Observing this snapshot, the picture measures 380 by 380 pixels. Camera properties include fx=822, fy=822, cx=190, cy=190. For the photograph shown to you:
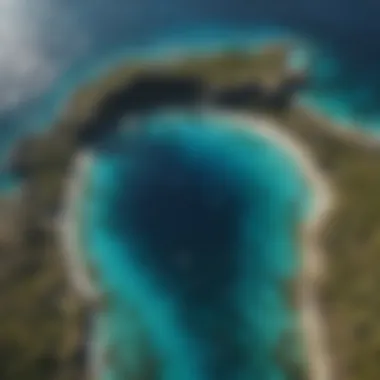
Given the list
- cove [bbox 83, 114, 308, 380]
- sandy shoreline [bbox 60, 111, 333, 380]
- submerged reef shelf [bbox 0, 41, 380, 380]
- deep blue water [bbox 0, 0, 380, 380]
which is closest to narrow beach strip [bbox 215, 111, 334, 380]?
sandy shoreline [bbox 60, 111, 333, 380]

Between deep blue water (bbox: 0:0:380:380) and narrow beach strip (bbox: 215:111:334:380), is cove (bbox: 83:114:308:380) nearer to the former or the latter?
deep blue water (bbox: 0:0:380:380)

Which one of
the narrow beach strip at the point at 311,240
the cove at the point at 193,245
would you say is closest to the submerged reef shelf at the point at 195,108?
the narrow beach strip at the point at 311,240

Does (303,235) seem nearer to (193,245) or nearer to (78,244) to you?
(193,245)

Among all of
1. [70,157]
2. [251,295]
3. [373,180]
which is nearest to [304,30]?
[373,180]

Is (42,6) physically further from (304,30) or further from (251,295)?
(251,295)

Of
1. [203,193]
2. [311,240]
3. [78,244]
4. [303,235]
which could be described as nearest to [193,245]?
[203,193]

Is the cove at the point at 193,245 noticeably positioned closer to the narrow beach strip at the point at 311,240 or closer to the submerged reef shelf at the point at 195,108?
the narrow beach strip at the point at 311,240

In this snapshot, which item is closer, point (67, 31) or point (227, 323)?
point (227, 323)
